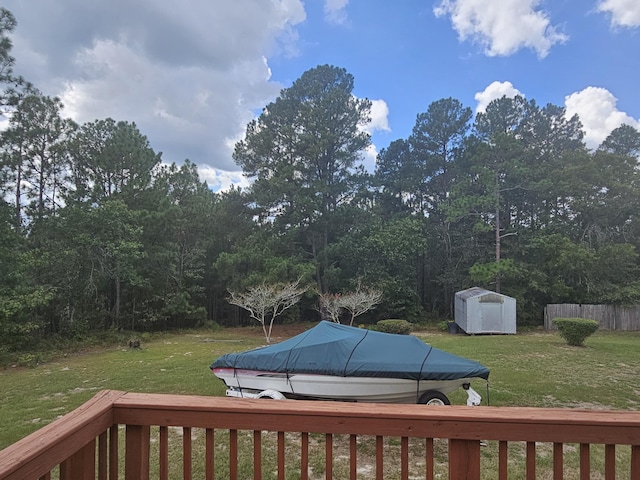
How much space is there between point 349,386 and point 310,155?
16534 millimetres

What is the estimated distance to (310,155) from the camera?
786 inches

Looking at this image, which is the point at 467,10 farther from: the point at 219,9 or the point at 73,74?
the point at 73,74

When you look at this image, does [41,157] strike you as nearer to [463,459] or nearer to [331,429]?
[331,429]

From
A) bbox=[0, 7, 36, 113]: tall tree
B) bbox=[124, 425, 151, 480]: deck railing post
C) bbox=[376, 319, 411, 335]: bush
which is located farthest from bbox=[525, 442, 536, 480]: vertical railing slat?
bbox=[0, 7, 36, 113]: tall tree

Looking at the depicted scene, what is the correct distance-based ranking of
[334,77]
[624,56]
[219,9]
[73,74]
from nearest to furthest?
1. [219,9]
2. [73,74]
3. [624,56]
4. [334,77]

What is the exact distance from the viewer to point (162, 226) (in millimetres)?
17094

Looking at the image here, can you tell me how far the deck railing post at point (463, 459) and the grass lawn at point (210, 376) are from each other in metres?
5.19

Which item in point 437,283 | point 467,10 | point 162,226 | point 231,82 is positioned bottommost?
point 437,283

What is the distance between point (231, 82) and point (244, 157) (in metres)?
9.33

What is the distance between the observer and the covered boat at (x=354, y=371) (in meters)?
4.50

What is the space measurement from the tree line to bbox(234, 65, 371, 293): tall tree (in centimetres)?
8

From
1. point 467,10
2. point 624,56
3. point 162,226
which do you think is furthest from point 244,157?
point 624,56

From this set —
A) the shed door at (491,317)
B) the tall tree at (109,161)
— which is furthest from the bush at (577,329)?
the tall tree at (109,161)

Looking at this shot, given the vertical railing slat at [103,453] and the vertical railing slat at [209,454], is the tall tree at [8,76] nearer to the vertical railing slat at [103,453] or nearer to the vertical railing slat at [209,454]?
the vertical railing slat at [103,453]
